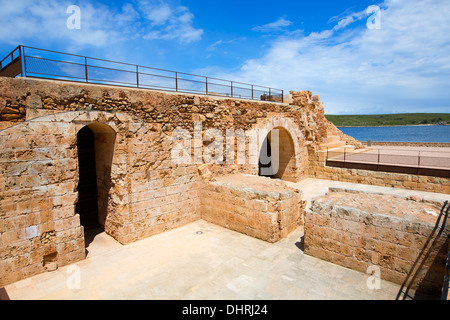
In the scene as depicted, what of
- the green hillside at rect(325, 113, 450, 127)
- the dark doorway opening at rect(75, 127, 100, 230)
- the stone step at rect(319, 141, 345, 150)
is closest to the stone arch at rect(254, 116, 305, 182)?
the stone step at rect(319, 141, 345, 150)

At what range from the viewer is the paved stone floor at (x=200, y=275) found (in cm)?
485

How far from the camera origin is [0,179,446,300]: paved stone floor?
4.85 meters

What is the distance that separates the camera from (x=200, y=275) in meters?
5.45

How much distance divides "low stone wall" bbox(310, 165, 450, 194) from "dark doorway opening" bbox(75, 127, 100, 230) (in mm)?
11400

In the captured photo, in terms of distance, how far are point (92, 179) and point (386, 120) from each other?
149 m

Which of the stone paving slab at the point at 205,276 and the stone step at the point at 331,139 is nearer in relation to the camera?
the stone paving slab at the point at 205,276

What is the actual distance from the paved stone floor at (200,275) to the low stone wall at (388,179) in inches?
294

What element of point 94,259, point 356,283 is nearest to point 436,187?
point 356,283

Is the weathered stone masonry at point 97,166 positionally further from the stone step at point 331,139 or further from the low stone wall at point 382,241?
the stone step at point 331,139
